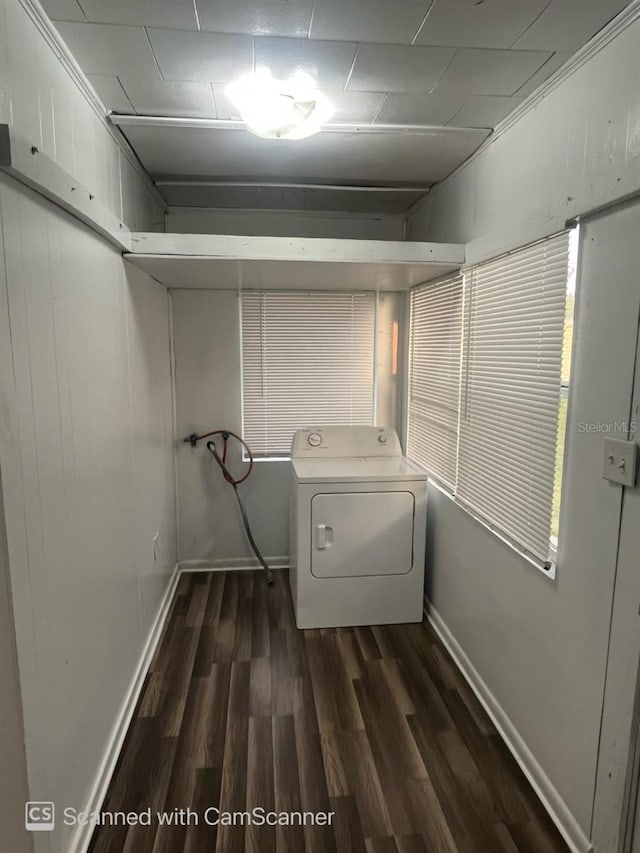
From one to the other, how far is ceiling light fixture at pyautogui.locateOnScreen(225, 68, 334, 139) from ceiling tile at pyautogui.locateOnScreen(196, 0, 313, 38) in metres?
0.20

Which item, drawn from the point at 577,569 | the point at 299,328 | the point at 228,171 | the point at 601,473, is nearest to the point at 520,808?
the point at 577,569

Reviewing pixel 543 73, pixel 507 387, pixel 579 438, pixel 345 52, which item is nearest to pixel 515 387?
pixel 507 387

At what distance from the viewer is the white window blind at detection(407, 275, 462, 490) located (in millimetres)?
2455

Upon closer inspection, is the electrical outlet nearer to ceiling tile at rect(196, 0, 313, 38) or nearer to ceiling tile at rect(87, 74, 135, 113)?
ceiling tile at rect(196, 0, 313, 38)

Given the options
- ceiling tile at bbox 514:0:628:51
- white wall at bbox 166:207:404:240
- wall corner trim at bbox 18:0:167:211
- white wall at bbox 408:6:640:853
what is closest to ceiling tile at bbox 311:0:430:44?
ceiling tile at bbox 514:0:628:51

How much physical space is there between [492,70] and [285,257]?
1.02 metres

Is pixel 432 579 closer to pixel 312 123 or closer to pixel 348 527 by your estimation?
pixel 348 527

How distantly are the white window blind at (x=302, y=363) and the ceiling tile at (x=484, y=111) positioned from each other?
4.71 feet

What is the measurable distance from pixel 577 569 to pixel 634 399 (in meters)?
0.56

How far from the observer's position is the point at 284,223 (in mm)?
3211

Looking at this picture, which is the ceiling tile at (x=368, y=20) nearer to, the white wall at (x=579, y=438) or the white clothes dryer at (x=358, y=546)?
the white wall at (x=579, y=438)

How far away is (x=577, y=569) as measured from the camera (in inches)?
59.3

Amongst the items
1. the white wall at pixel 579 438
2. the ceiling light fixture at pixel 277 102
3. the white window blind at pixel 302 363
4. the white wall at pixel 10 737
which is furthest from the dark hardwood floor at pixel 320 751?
the ceiling light fixture at pixel 277 102

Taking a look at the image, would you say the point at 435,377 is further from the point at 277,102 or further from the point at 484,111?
the point at 277,102
